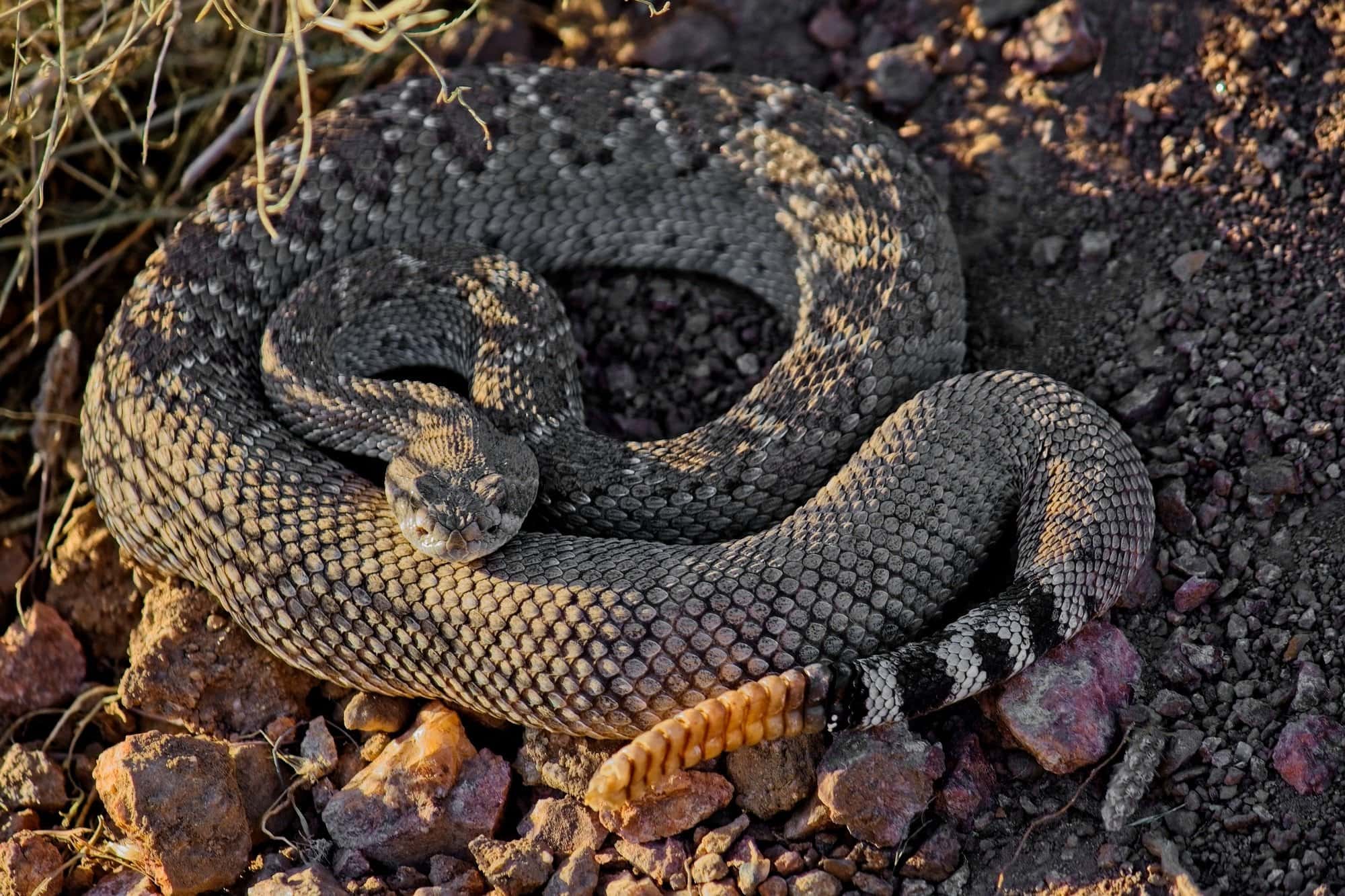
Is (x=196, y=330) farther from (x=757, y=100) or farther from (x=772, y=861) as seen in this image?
(x=772, y=861)

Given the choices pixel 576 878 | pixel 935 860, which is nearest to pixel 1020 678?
pixel 935 860

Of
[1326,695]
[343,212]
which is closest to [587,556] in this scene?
[343,212]

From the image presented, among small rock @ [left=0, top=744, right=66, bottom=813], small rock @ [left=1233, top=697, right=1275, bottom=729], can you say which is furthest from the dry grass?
small rock @ [left=1233, top=697, right=1275, bottom=729]

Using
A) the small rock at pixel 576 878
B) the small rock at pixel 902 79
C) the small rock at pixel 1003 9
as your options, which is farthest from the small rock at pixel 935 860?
the small rock at pixel 1003 9

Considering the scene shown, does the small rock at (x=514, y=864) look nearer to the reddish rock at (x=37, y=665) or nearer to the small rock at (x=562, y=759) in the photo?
the small rock at (x=562, y=759)

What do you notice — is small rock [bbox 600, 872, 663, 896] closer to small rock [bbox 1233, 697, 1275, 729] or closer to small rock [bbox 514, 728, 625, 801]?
small rock [bbox 514, 728, 625, 801]
